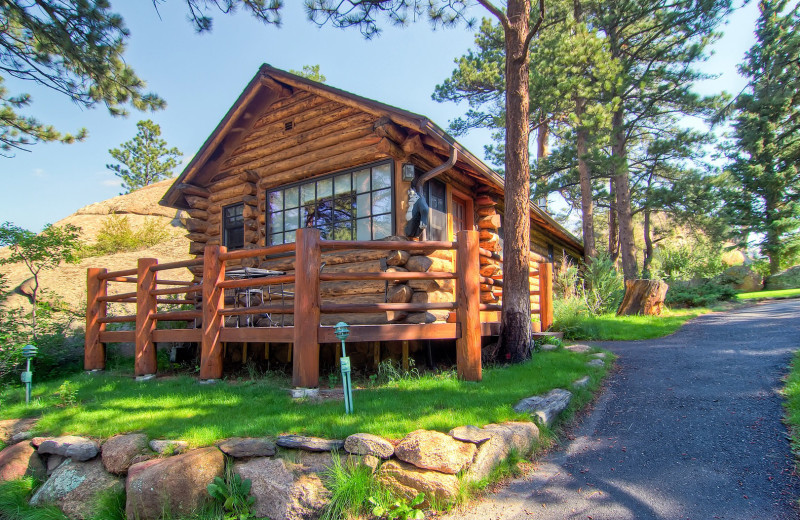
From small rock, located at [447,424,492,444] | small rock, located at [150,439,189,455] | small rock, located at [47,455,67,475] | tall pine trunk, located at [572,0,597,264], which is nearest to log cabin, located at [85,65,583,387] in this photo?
small rock, located at [150,439,189,455]

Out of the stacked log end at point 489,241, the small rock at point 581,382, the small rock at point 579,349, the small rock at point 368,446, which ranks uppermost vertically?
the stacked log end at point 489,241

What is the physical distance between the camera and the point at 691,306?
1582cm

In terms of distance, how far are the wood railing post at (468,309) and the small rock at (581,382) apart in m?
1.20

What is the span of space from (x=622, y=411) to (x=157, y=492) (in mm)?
4576

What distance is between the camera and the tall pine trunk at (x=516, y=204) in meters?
6.73

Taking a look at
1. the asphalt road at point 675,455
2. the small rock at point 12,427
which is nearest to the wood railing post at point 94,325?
the small rock at point 12,427

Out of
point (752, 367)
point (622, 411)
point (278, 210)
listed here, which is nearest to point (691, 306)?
point (752, 367)

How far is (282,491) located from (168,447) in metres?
1.13

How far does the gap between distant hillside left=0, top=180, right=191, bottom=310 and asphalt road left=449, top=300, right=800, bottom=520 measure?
32.3 ft

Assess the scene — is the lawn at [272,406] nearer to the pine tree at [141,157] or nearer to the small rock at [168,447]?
the small rock at [168,447]

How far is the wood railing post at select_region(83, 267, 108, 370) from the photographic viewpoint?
7844 mm

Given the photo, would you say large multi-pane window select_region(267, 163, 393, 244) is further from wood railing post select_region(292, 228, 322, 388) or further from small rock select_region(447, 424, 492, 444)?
small rock select_region(447, 424, 492, 444)

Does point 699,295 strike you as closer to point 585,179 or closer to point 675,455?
point 585,179

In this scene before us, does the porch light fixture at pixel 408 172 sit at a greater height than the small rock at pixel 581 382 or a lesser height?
greater
